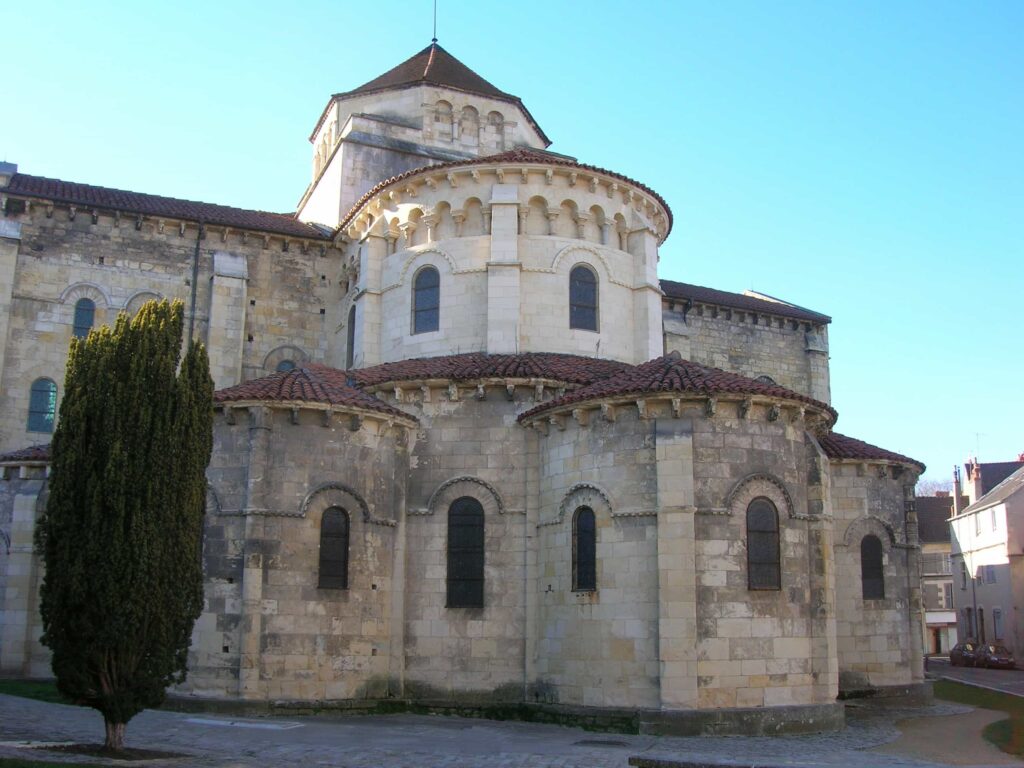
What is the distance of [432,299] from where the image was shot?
25.7m

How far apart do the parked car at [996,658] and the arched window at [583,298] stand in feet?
88.9

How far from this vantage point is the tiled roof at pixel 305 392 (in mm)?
20500

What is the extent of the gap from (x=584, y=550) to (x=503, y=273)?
7.61m

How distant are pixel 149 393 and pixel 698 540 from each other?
9892 mm

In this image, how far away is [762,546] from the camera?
63.7ft

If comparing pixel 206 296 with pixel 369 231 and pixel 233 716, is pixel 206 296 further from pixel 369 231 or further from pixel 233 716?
pixel 233 716

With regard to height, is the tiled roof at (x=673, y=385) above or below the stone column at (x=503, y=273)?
below

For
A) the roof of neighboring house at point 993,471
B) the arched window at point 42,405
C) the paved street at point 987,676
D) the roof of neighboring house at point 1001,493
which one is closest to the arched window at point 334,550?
the arched window at point 42,405

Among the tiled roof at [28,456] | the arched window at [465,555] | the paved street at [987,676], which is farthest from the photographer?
the paved street at [987,676]

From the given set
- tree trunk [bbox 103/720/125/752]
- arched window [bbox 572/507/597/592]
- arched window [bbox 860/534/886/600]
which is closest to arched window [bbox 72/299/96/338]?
arched window [bbox 572/507/597/592]

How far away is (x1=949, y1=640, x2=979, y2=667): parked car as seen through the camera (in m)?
43.0

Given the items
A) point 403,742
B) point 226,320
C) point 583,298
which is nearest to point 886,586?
point 583,298

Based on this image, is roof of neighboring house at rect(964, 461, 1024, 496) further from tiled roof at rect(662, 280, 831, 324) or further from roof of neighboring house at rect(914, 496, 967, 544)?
tiled roof at rect(662, 280, 831, 324)

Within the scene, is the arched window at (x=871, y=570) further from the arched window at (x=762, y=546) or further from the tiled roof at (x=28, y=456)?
the tiled roof at (x=28, y=456)
